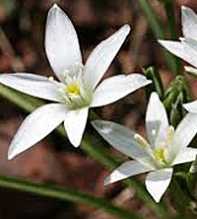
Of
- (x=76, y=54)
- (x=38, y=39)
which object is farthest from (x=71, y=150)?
(x=76, y=54)

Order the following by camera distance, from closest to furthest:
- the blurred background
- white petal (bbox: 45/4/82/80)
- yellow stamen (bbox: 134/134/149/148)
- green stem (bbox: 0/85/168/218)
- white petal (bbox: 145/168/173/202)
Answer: white petal (bbox: 145/168/173/202)
yellow stamen (bbox: 134/134/149/148)
white petal (bbox: 45/4/82/80)
green stem (bbox: 0/85/168/218)
the blurred background

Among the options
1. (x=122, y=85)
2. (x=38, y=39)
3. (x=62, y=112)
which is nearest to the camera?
(x=122, y=85)

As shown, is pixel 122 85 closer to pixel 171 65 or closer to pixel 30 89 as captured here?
pixel 30 89

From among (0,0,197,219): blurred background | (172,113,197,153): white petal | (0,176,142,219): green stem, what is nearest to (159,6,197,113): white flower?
(172,113,197,153): white petal

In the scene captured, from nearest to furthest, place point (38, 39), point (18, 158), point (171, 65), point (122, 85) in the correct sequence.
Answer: point (122, 85)
point (171, 65)
point (18, 158)
point (38, 39)

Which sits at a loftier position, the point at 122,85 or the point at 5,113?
the point at 122,85

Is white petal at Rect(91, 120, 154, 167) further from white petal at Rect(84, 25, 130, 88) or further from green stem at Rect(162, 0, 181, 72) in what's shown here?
green stem at Rect(162, 0, 181, 72)

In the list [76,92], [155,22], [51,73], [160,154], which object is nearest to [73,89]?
[76,92]
